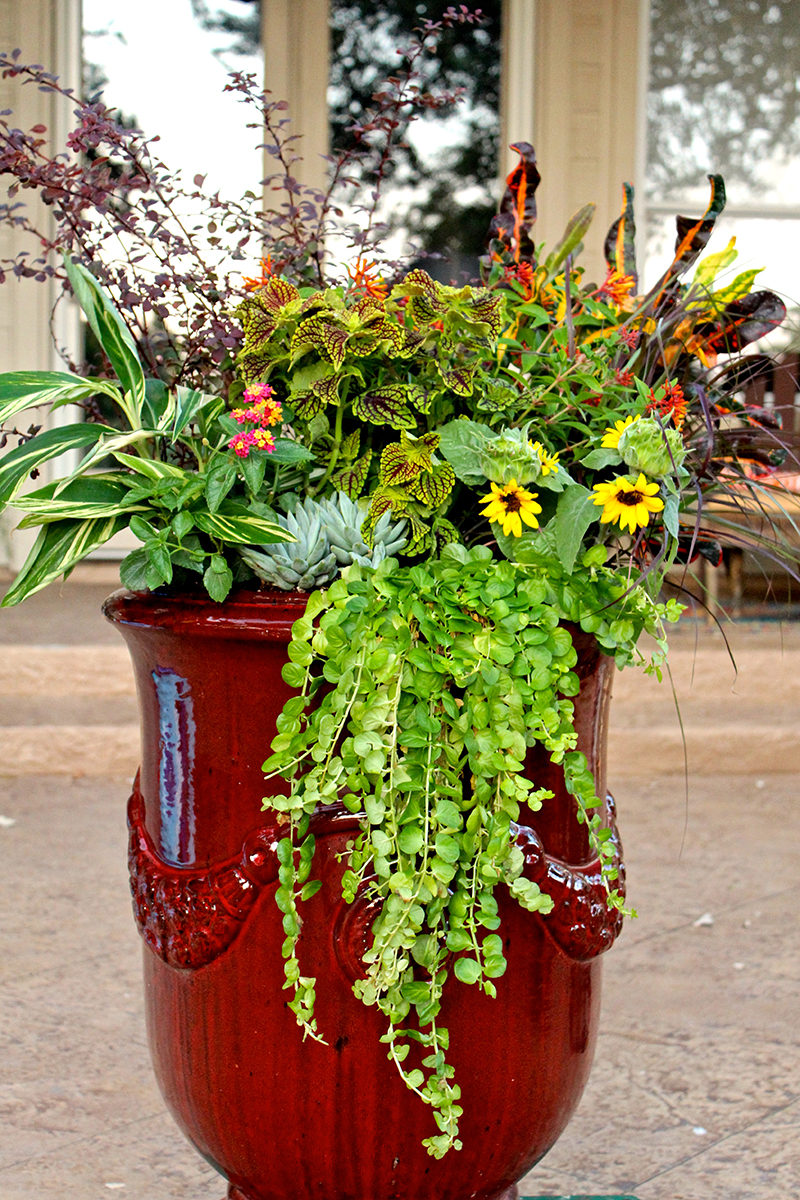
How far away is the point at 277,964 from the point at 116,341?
2.22ft

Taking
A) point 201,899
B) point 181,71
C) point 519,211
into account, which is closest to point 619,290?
point 519,211

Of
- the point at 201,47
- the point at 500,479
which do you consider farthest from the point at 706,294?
the point at 201,47

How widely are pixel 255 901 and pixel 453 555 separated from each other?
40 centimetres

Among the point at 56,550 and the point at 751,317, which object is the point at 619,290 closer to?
the point at 751,317

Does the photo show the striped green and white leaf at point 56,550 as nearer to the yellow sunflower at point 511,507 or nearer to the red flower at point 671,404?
the yellow sunflower at point 511,507

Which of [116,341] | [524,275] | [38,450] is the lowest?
[38,450]

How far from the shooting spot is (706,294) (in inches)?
53.4

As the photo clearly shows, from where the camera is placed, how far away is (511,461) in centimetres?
113

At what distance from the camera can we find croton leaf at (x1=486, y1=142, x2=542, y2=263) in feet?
4.90

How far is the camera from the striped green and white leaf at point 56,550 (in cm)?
Result: 118

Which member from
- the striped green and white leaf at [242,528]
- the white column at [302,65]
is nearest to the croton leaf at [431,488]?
the striped green and white leaf at [242,528]

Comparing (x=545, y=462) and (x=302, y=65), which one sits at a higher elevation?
(x=302, y=65)

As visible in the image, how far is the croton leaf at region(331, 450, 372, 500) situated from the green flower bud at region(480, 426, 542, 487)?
0.16 m

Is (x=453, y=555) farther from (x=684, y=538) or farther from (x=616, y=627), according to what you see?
(x=684, y=538)
